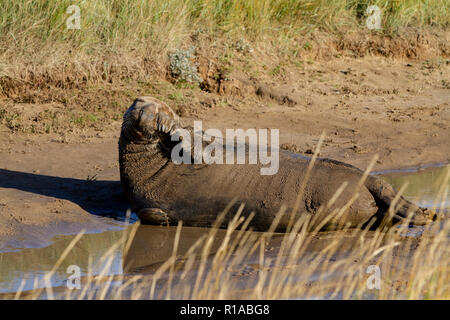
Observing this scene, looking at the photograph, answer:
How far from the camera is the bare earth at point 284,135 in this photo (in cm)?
716

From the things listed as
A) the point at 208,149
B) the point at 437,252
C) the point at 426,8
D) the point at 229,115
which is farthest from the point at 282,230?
the point at 426,8

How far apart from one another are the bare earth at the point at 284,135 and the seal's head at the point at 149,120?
→ 0.91 m

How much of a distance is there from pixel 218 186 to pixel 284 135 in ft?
10.4

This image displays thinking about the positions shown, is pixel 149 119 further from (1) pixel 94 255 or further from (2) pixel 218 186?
(1) pixel 94 255

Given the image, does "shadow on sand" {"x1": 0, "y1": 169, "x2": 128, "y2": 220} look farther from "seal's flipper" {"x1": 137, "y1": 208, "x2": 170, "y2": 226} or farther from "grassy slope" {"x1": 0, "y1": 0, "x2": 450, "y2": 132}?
"grassy slope" {"x1": 0, "y1": 0, "x2": 450, "y2": 132}

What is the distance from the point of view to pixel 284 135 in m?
9.78

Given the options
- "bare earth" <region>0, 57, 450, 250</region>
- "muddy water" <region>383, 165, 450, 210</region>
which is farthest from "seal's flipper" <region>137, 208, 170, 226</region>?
"muddy water" <region>383, 165, 450, 210</region>

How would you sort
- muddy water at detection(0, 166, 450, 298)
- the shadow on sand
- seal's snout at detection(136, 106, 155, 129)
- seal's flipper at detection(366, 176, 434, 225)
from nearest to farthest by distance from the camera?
muddy water at detection(0, 166, 450, 298) → seal's flipper at detection(366, 176, 434, 225) → seal's snout at detection(136, 106, 155, 129) → the shadow on sand

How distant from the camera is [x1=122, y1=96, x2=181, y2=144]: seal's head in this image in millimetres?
6832

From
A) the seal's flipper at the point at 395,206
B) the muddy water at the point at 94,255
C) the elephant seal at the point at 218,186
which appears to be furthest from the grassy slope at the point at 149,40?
the seal's flipper at the point at 395,206

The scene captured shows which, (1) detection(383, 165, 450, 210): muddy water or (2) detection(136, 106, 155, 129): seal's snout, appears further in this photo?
(1) detection(383, 165, 450, 210): muddy water

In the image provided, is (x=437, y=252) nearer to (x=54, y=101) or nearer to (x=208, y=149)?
(x=208, y=149)

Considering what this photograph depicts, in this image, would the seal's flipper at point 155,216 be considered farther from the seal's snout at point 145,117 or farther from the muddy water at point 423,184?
the muddy water at point 423,184

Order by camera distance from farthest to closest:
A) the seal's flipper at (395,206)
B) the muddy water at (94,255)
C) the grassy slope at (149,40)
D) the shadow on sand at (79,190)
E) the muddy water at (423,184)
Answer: the grassy slope at (149,40) → the muddy water at (423,184) → the shadow on sand at (79,190) → the seal's flipper at (395,206) → the muddy water at (94,255)
